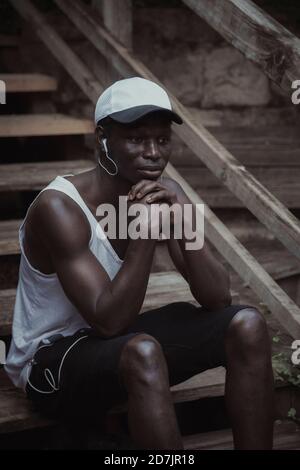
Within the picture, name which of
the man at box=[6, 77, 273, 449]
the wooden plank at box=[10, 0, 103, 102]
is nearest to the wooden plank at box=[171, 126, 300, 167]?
the wooden plank at box=[10, 0, 103, 102]

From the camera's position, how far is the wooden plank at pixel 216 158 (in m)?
3.17

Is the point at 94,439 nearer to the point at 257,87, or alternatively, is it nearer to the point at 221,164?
the point at 221,164

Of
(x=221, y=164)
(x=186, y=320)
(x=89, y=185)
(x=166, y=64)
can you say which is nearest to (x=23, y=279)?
(x=89, y=185)

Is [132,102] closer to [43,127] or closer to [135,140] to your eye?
[135,140]

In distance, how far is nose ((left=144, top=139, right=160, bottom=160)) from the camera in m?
2.76

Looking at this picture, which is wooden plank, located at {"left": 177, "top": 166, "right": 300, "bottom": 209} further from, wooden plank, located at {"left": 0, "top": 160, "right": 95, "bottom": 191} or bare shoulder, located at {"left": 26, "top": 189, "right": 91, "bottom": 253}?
bare shoulder, located at {"left": 26, "top": 189, "right": 91, "bottom": 253}

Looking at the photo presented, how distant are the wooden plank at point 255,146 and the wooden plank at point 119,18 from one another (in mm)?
799

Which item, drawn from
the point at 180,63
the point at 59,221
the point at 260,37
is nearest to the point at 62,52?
the point at 180,63

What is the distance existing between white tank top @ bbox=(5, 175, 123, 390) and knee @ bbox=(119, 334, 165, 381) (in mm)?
395

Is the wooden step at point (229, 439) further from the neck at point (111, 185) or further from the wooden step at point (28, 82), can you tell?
the wooden step at point (28, 82)

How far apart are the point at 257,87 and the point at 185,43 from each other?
1.89 feet

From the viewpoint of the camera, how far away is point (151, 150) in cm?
276

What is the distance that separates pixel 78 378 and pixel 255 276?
1000 mm

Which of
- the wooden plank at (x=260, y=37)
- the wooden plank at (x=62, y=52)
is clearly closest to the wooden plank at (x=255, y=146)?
the wooden plank at (x=62, y=52)
